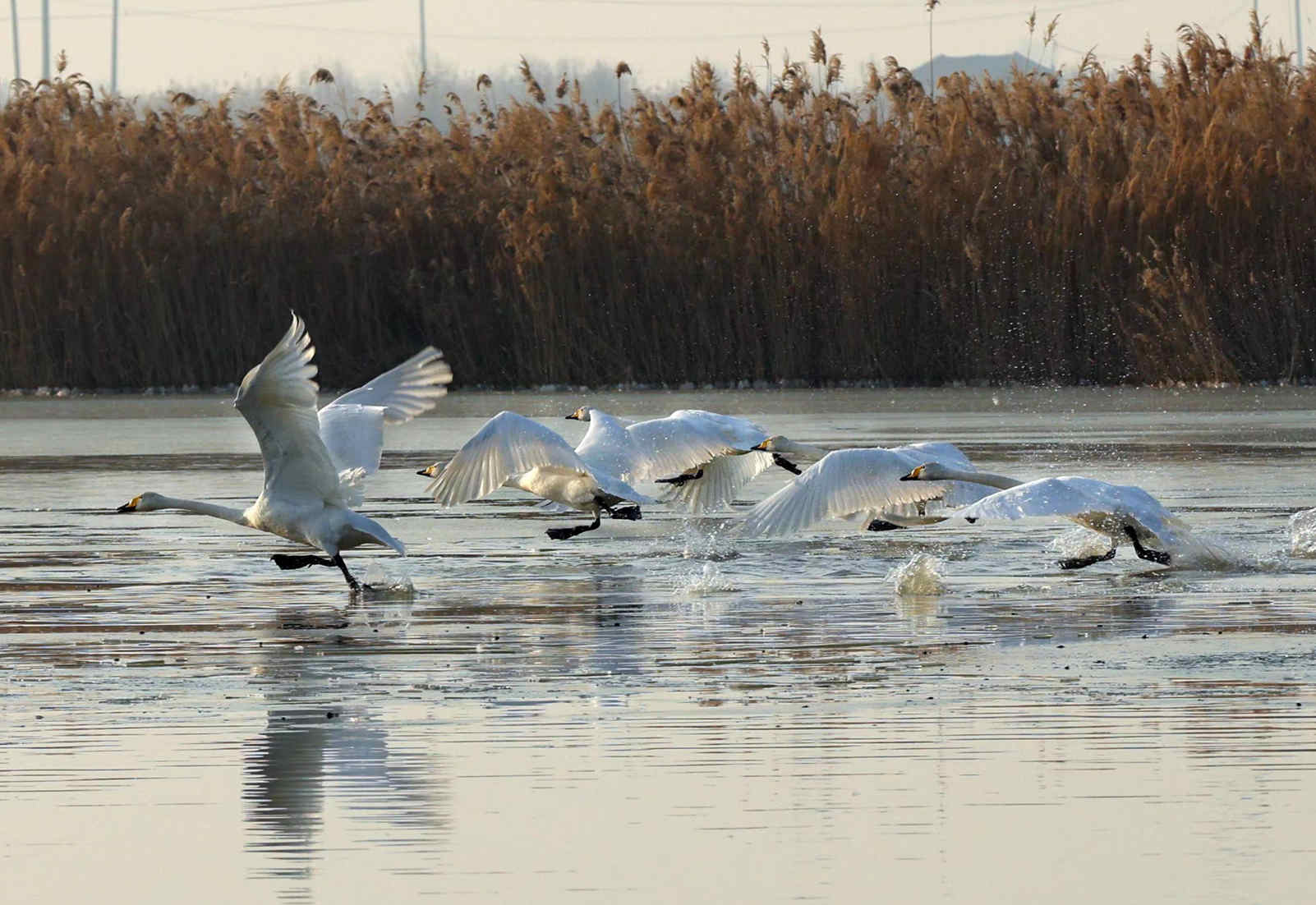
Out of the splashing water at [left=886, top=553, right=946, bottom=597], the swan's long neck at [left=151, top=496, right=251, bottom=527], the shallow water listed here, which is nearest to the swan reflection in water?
the shallow water

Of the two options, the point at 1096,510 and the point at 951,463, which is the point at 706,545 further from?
the point at 1096,510

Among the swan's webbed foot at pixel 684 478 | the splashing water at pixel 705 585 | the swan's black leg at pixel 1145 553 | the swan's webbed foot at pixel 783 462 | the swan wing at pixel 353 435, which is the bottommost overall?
Answer: the splashing water at pixel 705 585

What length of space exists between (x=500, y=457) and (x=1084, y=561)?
2672mm

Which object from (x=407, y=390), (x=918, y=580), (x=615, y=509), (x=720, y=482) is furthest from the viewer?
(x=720, y=482)

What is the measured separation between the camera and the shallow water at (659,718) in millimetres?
4816

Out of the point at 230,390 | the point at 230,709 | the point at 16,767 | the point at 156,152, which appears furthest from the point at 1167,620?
the point at 156,152

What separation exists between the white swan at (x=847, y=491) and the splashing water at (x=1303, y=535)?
54.0 inches

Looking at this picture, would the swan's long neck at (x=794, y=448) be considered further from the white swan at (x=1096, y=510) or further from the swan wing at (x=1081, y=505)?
the swan wing at (x=1081, y=505)

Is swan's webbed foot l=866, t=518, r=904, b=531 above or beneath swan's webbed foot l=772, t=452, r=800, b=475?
beneath

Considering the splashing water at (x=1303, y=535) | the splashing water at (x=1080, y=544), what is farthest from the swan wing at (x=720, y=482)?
the splashing water at (x=1303, y=535)

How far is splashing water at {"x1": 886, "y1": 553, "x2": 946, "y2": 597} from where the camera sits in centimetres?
923

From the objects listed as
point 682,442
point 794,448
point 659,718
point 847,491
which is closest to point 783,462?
point 794,448

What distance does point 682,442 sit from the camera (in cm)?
1191

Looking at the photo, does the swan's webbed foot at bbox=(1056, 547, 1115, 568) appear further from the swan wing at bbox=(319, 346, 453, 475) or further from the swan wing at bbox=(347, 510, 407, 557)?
the swan wing at bbox=(319, 346, 453, 475)
